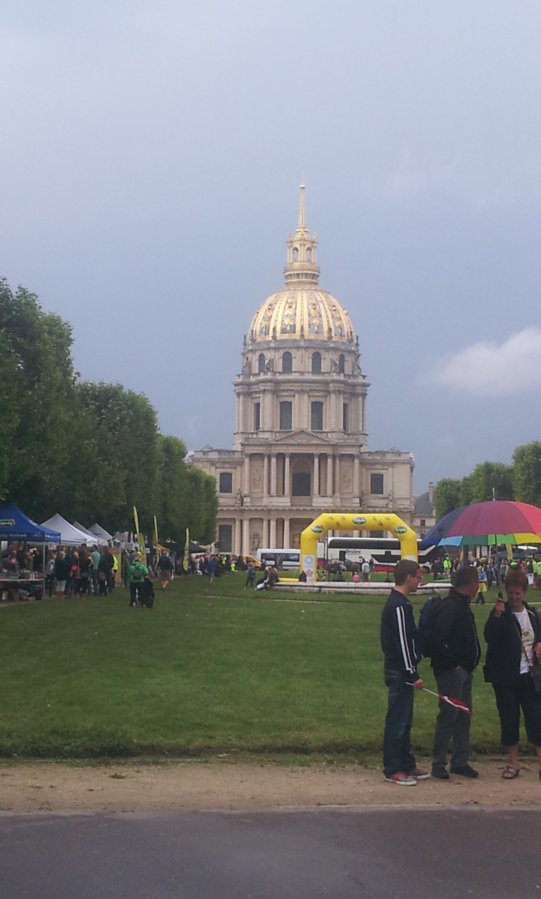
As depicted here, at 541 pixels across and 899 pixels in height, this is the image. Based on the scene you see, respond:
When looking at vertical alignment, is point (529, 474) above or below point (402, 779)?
above

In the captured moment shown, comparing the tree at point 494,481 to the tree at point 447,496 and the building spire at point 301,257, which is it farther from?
the building spire at point 301,257

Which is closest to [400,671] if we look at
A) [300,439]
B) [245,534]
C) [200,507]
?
[200,507]

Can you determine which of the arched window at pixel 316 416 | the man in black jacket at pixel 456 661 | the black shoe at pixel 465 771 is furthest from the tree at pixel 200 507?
the black shoe at pixel 465 771

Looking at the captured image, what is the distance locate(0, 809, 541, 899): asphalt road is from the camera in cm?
707

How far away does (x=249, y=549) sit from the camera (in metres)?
135

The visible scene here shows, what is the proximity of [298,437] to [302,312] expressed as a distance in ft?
55.4

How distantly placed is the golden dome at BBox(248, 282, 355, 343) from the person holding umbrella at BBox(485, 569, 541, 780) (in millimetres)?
133501

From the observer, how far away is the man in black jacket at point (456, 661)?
1070 centimetres

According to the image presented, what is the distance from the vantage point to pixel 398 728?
34.2 ft

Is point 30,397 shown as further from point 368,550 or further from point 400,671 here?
point 368,550

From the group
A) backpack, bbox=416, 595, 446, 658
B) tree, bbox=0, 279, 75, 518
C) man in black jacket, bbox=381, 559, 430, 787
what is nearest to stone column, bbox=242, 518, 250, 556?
tree, bbox=0, 279, 75, 518

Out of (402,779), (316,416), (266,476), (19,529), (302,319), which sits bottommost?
(402,779)

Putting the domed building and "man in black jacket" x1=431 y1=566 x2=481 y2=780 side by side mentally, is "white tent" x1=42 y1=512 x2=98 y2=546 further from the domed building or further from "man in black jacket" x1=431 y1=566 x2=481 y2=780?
the domed building

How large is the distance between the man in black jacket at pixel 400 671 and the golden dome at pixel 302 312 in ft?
439
